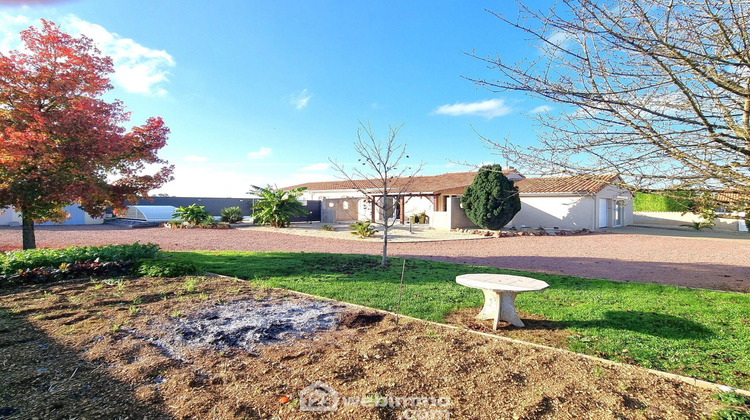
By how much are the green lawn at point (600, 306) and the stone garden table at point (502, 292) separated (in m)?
0.54

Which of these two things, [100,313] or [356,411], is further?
[100,313]

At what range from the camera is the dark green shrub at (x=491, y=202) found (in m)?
19.4

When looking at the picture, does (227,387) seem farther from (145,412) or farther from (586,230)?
(586,230)

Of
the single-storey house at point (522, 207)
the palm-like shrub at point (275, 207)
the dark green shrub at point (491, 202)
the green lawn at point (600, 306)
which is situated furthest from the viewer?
the palm-like shrub at point (275, 207)

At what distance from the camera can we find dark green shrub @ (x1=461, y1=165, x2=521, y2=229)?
63.5 ft

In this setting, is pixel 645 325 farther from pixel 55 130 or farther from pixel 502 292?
pixel 55 130


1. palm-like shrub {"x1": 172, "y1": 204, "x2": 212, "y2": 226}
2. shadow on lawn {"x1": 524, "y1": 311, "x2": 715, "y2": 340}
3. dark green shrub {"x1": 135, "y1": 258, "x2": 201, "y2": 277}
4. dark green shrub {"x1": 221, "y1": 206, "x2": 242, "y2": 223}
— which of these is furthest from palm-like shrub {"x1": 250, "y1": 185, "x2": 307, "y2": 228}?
shadow on lawn {"x1": 524, "y1": 311, "x2": 715, "y2": 340}

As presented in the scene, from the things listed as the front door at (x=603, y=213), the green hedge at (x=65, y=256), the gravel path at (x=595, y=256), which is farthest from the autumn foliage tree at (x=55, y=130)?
the front door at (x=603, y=213)

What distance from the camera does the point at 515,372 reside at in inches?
127

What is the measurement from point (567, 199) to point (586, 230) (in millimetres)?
2204

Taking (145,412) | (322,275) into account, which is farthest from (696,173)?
Result: (322,275)

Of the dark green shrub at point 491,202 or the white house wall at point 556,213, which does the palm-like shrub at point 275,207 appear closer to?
the dark green shrub at point 491,202

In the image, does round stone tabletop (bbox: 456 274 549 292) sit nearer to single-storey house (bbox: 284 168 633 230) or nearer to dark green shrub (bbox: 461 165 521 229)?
single-storey house (bbox: 284 168 633 230)

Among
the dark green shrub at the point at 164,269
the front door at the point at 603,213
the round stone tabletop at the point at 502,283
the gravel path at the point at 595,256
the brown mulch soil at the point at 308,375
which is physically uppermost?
the front door at the point at 603,213
